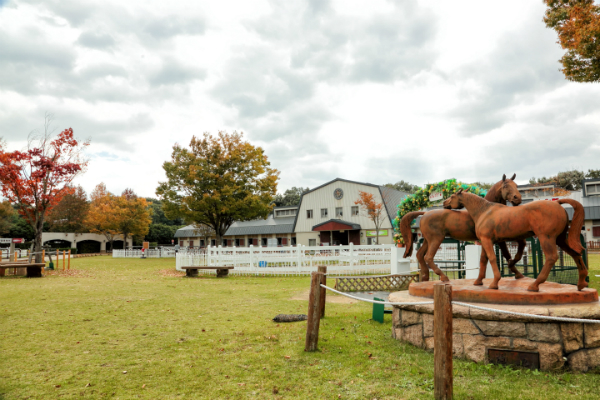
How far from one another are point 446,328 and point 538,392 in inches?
43.9

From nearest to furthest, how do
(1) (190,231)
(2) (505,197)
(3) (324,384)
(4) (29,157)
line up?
(3) (324,384) < (2) (505,197) < (4) (29,157) < (1) (190,231)

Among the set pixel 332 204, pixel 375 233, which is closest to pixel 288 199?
pixel 332 204

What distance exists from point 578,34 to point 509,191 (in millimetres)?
8369

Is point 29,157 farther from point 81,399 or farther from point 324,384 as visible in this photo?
point 324,384

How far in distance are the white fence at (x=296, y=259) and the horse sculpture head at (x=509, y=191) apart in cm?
1190

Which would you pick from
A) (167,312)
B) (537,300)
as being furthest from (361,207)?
(537,300)

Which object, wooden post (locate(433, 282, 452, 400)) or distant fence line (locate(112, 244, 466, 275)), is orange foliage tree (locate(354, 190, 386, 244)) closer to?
distant fence line (locate(112, 244, 466, 275))

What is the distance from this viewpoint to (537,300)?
4.40 metres

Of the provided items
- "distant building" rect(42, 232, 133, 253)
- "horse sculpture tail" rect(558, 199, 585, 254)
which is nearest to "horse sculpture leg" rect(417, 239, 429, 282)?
"horse sculpture tail" rect(558, 199, 585, 254)

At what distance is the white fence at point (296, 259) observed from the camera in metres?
17.3

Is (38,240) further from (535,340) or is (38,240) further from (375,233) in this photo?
(375,233)

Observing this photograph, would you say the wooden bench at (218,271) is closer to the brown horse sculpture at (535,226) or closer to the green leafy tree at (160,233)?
the brown horse sculpture at (535,226)

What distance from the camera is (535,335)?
4.13 m

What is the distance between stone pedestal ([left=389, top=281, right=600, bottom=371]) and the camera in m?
4.04
